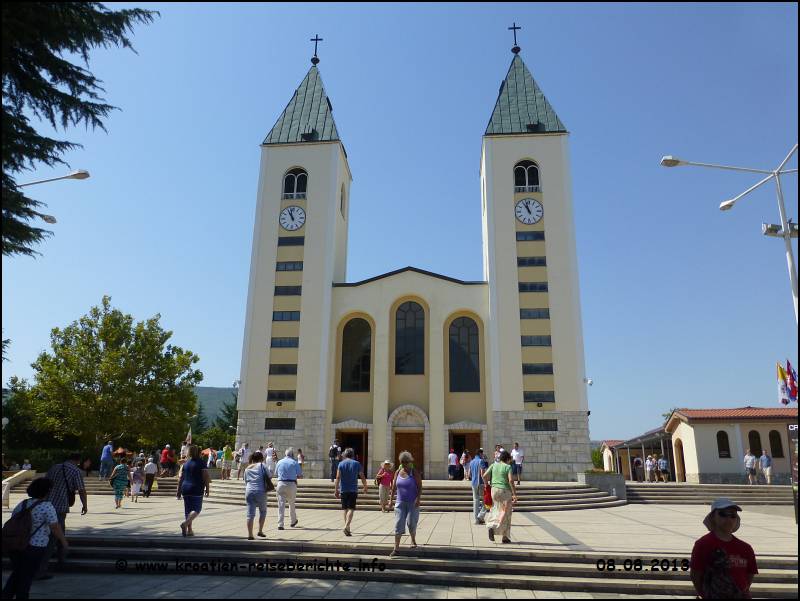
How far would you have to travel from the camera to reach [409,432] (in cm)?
2952

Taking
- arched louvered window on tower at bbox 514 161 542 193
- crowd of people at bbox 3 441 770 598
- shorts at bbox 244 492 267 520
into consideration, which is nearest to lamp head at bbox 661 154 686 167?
crowd of people at bbox 3 441 770 598

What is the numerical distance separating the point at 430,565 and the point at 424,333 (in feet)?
73.6

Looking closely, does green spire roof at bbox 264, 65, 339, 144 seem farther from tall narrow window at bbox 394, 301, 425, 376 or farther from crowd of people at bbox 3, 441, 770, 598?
crowd of people at bbox 3, 441, 770, 598

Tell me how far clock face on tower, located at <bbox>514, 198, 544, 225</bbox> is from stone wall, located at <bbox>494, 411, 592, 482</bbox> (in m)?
11.2

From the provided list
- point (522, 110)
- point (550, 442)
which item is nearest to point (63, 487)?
point (550, 442)

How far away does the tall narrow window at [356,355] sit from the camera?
3094cm

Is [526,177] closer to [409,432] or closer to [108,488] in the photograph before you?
→ [409,432]

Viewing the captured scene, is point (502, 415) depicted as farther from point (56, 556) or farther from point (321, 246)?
point (56, 556)

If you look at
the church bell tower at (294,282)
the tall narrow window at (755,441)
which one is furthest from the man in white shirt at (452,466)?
the tall narrow window at (755,441)

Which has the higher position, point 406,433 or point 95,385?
point 95,385

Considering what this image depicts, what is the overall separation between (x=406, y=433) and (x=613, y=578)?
70.5 ft

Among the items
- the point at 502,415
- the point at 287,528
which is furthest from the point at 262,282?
the point at 287,528

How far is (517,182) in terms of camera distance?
33062 millimetres

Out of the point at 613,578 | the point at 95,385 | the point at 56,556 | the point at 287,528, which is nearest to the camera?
the point at 613,578
